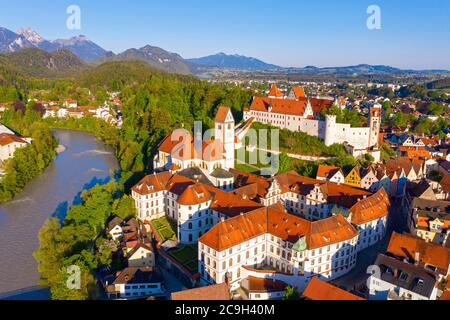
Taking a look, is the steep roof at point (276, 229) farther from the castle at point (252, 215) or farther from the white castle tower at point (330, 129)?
the white castle tower at point (330, 129)

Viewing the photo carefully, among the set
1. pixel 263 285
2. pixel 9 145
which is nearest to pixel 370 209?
pixel 263 285

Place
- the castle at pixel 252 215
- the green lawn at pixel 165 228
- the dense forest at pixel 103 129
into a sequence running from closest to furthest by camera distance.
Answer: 1. the castle at pixel 252 215
2. the dense forest at pixel 103 129
3. the green lawn at pixel 165 228

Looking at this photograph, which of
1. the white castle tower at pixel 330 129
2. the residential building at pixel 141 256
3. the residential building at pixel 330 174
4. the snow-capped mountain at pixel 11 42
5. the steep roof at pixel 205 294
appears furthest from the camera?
the snow-capped mountain at pixel 11 42

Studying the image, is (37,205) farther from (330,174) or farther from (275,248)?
(330,174)

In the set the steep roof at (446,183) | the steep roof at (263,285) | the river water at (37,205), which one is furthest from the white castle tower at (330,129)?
the river water at (37,205)

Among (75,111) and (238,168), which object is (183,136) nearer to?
(238,168)
